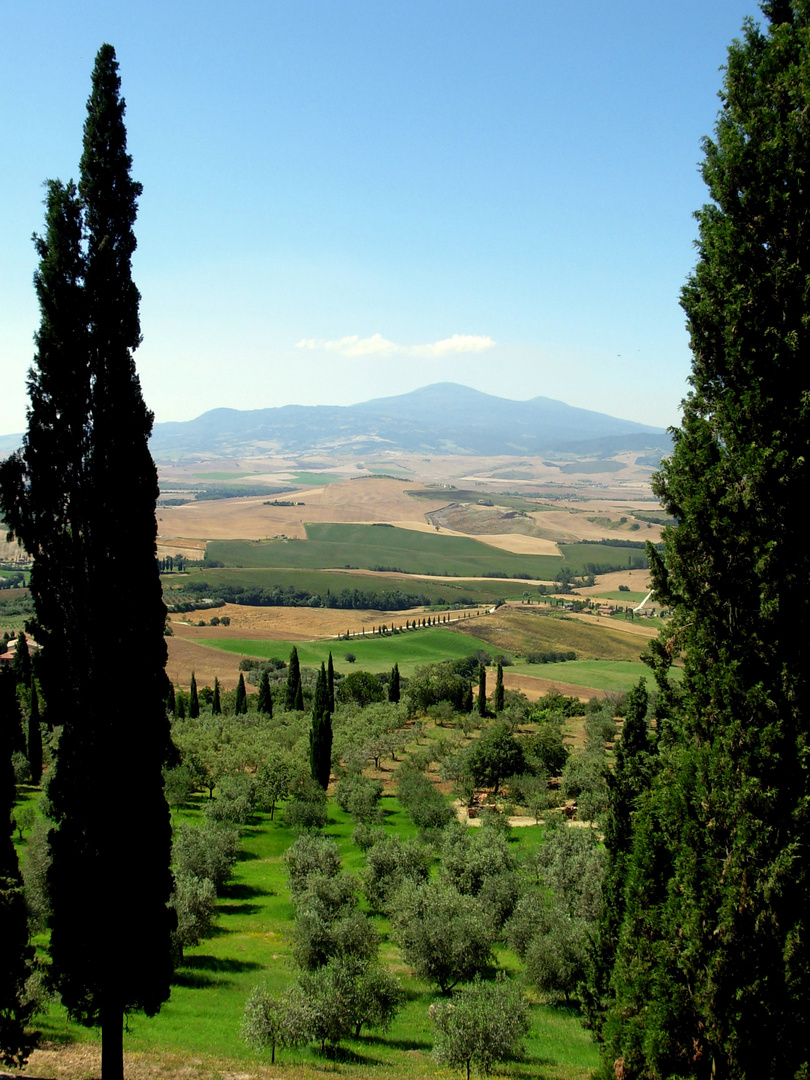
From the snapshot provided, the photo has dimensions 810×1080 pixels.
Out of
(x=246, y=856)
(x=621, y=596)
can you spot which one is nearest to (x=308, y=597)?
(x=621, y=596)

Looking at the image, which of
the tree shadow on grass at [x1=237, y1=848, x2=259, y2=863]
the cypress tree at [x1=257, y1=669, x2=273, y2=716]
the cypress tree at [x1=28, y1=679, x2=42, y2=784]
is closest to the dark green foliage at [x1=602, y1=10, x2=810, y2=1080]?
the tree shadow on grass at [x1=237, y1=848, x2=259, y2=863]

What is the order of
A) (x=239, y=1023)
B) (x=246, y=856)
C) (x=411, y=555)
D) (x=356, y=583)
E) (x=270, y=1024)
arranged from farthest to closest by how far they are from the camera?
(x=411, y=555)
(x=356, y=583)
(x=246, y=856)
(x=239, y=1023)
(x=270, y=1024)

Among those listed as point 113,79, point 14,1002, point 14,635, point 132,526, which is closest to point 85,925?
point 14,1002

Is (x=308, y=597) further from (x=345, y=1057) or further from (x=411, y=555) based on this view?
(x=345, y=1057)

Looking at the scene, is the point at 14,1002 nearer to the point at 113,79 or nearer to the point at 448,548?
the point at 113,79

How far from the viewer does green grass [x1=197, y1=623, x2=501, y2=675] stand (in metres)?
91.9

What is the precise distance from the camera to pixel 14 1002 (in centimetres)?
1245

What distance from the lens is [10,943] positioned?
43.2 feet

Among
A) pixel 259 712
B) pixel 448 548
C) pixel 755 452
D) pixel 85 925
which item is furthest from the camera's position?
pixel 448 548

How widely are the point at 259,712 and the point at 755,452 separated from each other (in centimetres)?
6019

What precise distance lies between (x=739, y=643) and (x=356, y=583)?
135 meters

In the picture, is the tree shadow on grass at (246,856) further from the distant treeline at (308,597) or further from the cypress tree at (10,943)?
the distant treeline at (308,597)

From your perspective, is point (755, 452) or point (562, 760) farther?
point (562, 760)

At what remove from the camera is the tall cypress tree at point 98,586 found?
11508 mm
